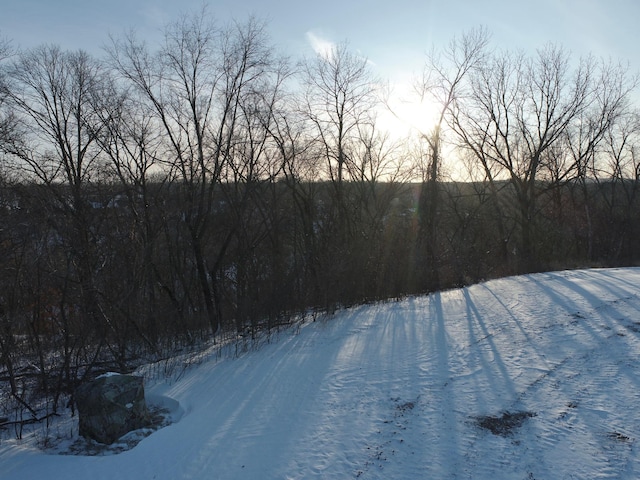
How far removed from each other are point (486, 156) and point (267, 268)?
15.3 metres

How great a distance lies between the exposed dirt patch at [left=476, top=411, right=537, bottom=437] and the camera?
394 centimetres

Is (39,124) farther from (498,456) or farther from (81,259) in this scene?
(498,456)

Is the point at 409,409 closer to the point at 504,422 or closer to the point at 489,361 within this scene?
the point at 504,422

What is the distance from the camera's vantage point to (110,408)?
4840mm

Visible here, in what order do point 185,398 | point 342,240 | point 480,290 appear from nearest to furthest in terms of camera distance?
1. point 185,398
2. point 480,290
3. point 342,240

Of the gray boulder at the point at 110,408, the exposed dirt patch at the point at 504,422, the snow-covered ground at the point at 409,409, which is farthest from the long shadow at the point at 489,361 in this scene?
the gray boulder at the point at 110,408

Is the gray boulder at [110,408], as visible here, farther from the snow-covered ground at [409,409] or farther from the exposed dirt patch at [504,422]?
the exposed dirt patch at [504,422]

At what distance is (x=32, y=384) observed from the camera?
25.3 ft

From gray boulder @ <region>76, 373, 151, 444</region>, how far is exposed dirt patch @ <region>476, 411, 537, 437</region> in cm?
391

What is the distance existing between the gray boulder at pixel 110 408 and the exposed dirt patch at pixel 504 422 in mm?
3912

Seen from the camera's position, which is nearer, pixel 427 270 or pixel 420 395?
pixel 420 395

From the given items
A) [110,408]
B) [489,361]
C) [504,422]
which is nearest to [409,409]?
[504,422]

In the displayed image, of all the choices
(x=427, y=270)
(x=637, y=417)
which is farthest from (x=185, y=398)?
(x=427, y=270)

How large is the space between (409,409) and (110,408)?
3.49 metres
